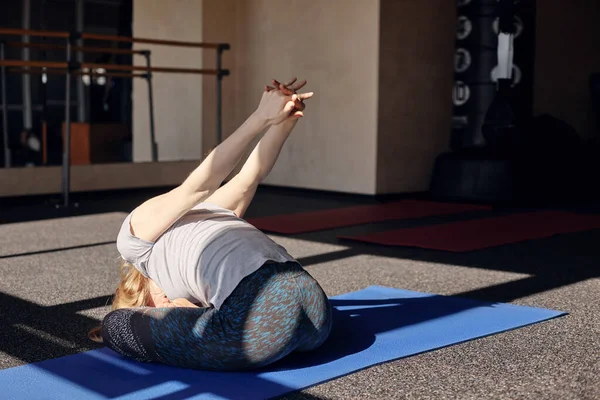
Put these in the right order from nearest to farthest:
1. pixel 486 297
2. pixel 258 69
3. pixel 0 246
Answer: pixel 486 297 < pixel 0 246 < pixel 258 69

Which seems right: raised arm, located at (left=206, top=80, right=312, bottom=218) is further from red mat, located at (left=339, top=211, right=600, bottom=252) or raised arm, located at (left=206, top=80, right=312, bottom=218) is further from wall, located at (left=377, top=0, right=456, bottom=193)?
wall, located at (left=377, top=0, right=456, bottom=193)

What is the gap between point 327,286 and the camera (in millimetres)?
3533

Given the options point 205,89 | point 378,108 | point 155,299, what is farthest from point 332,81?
point 155,299

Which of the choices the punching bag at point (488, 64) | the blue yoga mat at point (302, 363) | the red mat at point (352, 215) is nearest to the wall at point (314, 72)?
the red mat at point (352, 215)

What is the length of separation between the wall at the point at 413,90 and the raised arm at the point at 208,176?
14.8ft

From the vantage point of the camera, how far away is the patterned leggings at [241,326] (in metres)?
2.24

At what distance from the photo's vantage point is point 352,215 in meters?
5.93

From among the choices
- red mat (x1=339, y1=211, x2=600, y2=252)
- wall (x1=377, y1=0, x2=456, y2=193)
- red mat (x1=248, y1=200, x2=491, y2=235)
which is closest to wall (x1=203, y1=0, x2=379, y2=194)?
wall (x1=377, y1=0, x2=456, y2=193)

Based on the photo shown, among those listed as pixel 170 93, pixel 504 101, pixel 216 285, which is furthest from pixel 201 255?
pixel 170 93

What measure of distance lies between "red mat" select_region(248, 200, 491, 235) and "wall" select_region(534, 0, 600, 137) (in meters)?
2.01

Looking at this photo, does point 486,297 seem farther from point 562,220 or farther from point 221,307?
point 562,220

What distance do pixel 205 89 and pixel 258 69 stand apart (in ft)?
1.70

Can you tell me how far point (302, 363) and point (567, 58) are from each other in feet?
21.4

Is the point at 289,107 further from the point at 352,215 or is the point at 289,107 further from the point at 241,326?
the point at 352,215
